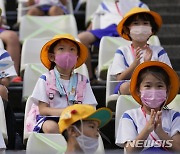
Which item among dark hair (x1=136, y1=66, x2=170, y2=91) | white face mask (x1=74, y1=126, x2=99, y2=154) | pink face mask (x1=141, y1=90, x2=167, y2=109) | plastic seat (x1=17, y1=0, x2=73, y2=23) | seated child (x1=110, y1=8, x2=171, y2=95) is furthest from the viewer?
plastic seat (x1=17, y1=0, x2=73, y2=23)

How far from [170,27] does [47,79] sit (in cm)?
293

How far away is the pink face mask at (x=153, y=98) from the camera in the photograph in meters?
6.48

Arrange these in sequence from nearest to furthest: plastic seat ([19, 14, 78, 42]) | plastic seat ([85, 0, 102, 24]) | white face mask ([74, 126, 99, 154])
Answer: white face mask ([74, 126, 99, 154]), plastic seat ([19, 14, 78, 42]), plastic seat ([85, 0, 102, 24])

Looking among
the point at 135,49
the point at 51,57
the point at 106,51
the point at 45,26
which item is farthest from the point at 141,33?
the point at 45,26

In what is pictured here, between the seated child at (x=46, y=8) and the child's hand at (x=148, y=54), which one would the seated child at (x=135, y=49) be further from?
the seated child at (x=46, y=8)

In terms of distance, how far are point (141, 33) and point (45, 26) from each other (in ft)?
5.79

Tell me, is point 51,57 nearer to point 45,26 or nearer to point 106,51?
point 106,51

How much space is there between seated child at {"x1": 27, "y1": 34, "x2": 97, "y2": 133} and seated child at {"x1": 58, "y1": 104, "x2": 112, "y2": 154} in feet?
3.45

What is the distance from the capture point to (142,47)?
794 cm

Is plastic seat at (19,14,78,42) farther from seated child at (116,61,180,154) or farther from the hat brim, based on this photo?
the hat brim

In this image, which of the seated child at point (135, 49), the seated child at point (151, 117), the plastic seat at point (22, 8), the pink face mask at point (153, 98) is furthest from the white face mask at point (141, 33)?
the plastic seat at point (22, 8)

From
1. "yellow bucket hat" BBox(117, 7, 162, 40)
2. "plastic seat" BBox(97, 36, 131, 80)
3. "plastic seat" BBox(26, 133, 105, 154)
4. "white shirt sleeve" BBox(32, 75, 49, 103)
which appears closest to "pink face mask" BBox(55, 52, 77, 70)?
"white shirt sleeve" BBox(32, 75, 49, 103)

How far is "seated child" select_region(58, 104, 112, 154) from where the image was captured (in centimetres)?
580

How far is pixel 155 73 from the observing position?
→ 6598mm
